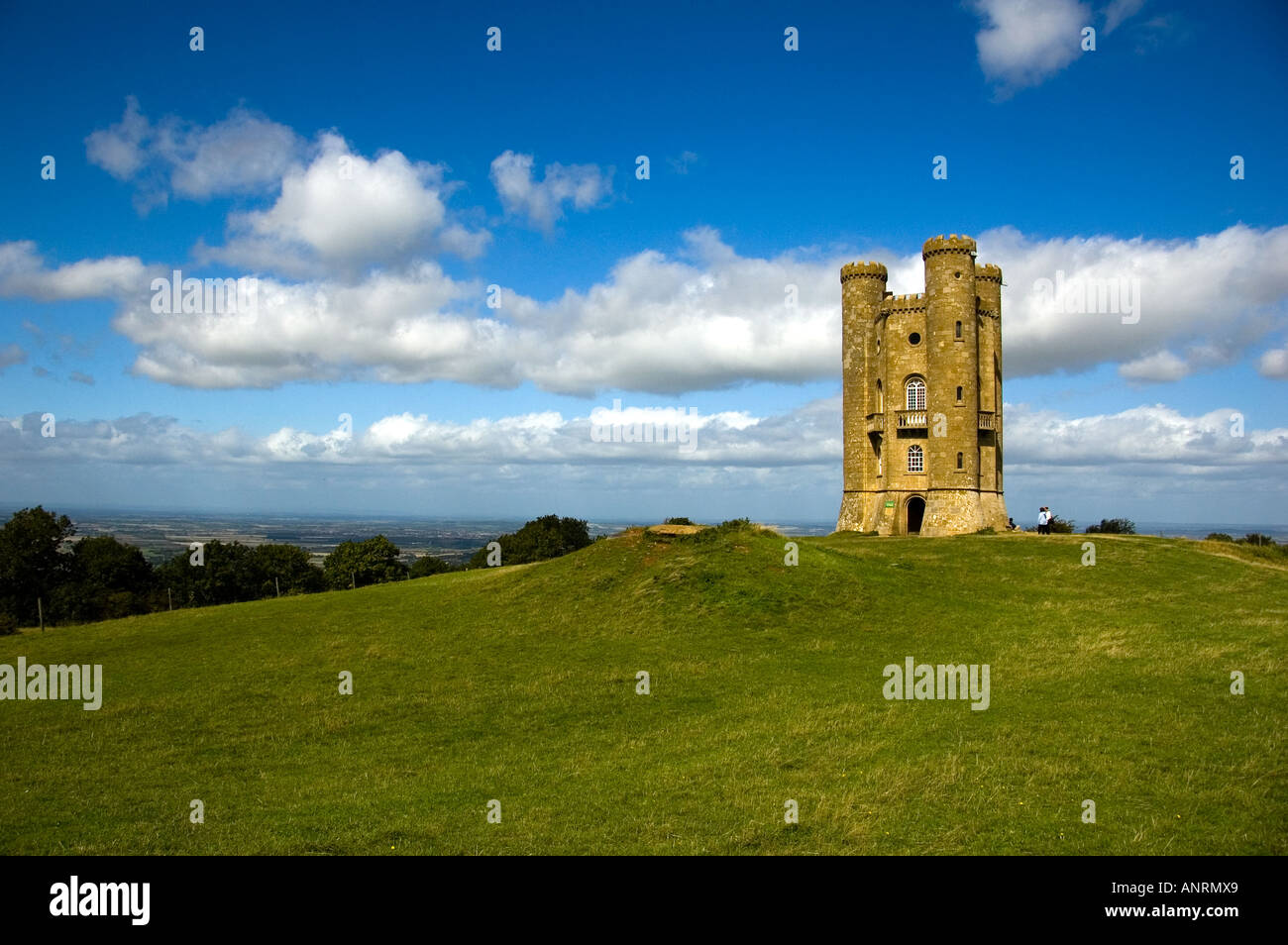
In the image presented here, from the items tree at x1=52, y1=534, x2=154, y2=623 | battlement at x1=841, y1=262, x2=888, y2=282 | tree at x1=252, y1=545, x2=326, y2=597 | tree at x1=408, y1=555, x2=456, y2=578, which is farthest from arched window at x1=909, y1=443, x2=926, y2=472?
tree at x1=52, y1=534, x2=154, y2=623

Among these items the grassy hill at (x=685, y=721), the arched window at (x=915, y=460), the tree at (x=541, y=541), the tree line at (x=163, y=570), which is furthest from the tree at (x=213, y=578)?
the arched window at (x=915, y=460)

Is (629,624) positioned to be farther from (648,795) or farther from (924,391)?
(924,391)

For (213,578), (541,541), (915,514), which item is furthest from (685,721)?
(213,578)

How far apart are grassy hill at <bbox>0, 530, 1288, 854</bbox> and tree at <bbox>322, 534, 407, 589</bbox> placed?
42339 millimetres

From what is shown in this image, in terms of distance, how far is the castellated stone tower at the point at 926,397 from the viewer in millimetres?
56938

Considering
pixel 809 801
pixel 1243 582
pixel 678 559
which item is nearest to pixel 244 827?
pixel 809 801

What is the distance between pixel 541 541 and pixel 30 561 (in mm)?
43168

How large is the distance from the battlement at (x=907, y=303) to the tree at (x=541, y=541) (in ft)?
116

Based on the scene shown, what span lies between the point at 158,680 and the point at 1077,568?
3712cm

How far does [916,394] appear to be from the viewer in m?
59.8

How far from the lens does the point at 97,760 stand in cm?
1686
